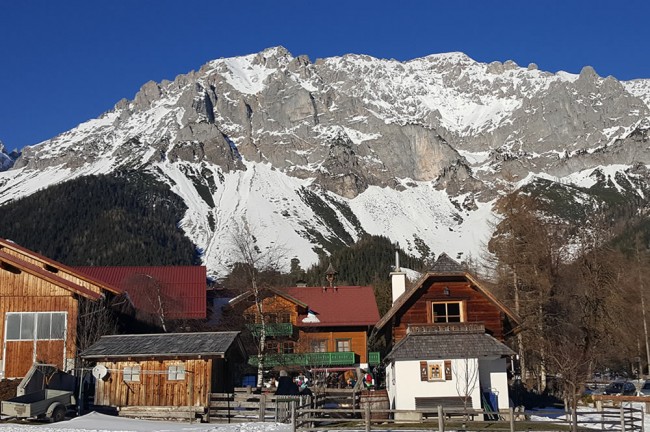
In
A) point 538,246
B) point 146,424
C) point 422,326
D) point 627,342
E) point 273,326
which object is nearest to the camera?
point 146,424

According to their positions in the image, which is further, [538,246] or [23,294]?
[538,246]

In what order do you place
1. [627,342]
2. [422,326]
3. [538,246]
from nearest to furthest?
[422,326] → [538,246] → [627,342]

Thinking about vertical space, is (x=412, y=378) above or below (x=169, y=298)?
below

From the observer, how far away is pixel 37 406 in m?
31.3

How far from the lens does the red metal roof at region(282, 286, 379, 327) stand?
63219 mm

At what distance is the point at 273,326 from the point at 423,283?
1687cm

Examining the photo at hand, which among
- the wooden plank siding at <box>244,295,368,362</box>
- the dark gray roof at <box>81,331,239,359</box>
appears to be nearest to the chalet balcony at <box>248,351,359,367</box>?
the wooden plank siding at <box>244,295,368,362</box>

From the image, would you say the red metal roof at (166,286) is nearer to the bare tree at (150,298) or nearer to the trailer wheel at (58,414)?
the bare tree at (150,298)

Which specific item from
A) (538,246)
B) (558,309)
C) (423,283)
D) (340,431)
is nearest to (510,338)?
Result: (558,309)

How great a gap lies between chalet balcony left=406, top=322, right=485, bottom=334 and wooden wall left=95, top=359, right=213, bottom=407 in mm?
12060

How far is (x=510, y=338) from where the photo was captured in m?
49.7

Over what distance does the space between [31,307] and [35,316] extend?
622 mm

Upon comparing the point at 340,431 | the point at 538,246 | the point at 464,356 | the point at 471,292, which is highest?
the point at 538,246

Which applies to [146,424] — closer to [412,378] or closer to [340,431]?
[340,431]
